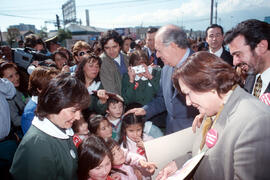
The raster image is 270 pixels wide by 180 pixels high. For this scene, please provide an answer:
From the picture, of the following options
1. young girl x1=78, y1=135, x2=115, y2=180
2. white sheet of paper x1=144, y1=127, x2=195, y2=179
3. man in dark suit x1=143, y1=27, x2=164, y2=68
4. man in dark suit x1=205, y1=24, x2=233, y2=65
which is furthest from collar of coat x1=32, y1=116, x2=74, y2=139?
man in dark suit x1=205, y1=24, x2=233, y2=65

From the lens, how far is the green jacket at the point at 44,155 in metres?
1.15

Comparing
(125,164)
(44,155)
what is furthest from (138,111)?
(44,155)

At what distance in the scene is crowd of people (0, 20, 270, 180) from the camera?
103 cm

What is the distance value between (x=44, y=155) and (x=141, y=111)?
150 cm

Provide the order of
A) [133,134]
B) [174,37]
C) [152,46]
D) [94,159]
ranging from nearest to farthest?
[94,159] < [174,37] < [133,134] < [152,46]

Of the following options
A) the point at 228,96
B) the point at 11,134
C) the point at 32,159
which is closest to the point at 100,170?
the point at 32,159

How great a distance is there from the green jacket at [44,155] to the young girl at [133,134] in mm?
1285

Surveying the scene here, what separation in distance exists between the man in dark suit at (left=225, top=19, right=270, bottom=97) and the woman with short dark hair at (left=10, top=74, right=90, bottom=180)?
1705 millimetres

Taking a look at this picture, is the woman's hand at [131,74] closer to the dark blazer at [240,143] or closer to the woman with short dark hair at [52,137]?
the woman with short dark hair at [52,137]

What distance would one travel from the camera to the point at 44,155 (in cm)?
121

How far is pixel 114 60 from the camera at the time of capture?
3510 mm

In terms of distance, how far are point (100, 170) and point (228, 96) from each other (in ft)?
4.57

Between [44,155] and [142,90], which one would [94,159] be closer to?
[44,155]

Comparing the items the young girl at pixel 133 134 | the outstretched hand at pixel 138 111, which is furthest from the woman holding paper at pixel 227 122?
the young girl at pixel 133 134
